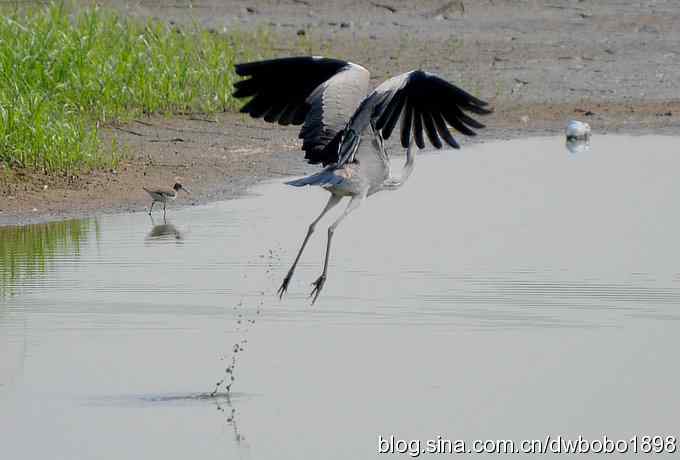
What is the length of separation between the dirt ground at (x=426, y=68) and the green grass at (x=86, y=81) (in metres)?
0.17

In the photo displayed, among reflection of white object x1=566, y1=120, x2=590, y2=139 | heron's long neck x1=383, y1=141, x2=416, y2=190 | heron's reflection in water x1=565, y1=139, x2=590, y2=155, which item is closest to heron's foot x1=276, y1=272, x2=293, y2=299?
heron's long neck x1=383, y1=141, x2=416, y2=190

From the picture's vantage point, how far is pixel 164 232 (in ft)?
33.2

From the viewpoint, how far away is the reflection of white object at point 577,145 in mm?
14141

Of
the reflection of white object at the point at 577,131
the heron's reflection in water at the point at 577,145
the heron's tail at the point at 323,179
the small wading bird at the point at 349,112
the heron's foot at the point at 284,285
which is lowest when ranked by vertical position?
the heron's foot at the point at 284,285

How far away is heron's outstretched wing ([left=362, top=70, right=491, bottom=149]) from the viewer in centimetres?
752

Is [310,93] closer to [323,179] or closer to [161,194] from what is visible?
[323,179]

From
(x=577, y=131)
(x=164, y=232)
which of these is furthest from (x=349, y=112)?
(x=577, y=131)

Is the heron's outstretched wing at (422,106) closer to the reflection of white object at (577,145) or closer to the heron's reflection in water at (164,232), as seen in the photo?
the heron's reflection in water at (164,232)

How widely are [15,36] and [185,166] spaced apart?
70.5 inches

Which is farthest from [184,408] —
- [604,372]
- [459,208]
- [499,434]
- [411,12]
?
[411,12]

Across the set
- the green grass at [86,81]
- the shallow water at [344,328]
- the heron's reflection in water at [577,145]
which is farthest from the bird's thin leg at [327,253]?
the heron's reflection in water at [577,145]

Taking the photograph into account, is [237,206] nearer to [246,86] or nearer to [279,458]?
[246,86]

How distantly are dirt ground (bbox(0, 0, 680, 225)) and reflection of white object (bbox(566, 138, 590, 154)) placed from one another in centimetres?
50

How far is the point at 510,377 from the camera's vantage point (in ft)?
21.8
